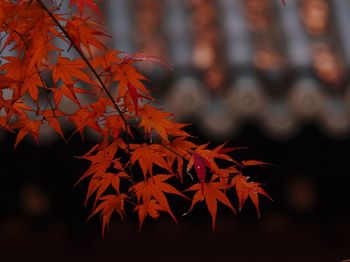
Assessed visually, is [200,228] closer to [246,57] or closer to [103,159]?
[246,57]

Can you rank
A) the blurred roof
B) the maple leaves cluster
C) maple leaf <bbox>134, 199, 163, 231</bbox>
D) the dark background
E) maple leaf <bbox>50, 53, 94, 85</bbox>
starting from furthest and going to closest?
the dark background, the blurred roof, maple leaf <bbox>134, 199, 163, 231</bbox>, maple leaf <bbox>50, 53, 94, 85</bbox>, the maple leaves cluster

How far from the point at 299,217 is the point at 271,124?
0.71 meters

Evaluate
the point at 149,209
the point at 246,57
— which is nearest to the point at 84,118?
the point at 149,209

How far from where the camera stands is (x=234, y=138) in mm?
2189

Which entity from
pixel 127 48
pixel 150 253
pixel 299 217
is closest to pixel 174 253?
pixel 150 253

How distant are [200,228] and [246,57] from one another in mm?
738

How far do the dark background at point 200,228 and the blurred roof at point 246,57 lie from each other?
25 centimetres

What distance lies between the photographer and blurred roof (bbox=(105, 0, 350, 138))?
84.9 inches

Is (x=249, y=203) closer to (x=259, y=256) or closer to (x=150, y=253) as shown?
(x=259, y=256)

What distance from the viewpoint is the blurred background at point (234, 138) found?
2.17 m

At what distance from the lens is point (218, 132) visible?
2123 millimetres

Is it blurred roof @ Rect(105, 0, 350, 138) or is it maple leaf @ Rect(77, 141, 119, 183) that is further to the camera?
blurred roof @ Rect(105, 0, 350, 138)

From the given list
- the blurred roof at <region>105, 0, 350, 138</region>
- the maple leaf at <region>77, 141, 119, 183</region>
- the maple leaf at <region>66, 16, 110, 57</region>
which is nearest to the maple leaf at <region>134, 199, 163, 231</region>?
the maple leaf at <region>77, 141, 119, 183</region>

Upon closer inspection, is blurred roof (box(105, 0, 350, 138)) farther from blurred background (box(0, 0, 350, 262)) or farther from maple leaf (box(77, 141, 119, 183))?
maple leaf (box(77, 141, 119, 183))
